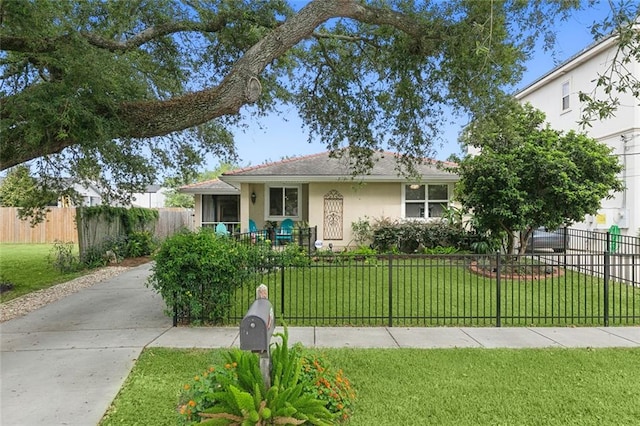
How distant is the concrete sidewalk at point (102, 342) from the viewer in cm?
392

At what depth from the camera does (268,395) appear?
3.23 m

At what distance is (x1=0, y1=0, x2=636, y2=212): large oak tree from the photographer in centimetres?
→ 577

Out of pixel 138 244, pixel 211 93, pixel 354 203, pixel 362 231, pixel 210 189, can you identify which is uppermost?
pixel 211 93

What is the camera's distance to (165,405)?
3885mm

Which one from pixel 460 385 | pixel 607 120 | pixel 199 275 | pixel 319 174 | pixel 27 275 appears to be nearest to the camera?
pixel 460 385

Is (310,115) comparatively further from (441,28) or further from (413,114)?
(441,28)

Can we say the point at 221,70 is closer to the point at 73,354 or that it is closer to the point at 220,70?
the point at 220,70

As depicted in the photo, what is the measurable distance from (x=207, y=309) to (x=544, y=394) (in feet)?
15.7

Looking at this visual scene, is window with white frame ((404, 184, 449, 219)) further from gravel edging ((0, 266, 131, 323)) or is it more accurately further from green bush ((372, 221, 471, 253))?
gravel edging ((0, 266, 131, 323))

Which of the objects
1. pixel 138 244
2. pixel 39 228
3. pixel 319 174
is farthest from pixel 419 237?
pixel 39 228

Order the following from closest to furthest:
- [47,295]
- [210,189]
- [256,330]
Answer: [256,330]
[47,295]
[210,189]

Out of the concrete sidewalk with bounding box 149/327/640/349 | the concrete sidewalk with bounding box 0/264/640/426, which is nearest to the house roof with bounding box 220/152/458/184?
the concrete sidewalk with bounding box 0/264/640/426

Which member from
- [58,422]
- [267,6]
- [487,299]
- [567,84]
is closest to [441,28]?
[267,6]

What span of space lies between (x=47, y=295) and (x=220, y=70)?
6439 millimetres
